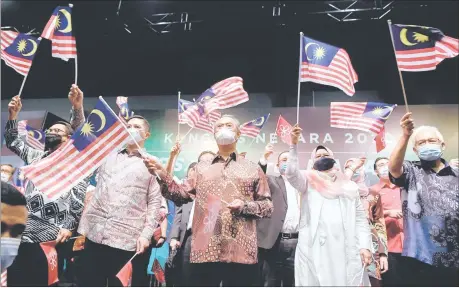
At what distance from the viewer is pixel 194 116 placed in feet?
18.4

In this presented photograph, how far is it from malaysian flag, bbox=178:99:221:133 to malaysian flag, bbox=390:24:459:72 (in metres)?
2.32

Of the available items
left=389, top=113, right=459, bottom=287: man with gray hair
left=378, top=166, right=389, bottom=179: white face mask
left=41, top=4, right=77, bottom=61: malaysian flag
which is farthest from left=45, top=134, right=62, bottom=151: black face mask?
left=378, top=166, right=389, bottom=179: white face mask

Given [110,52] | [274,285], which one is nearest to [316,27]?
[110,52]

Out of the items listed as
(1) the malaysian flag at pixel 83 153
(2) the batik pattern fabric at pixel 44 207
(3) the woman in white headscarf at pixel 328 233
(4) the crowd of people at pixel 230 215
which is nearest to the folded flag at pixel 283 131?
(4) the crowd of people at pixel 230 215

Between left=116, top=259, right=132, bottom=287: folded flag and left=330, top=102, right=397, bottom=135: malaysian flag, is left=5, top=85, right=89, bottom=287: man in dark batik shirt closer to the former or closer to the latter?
left=116, top=259, right=132, bottom=287: folded flag

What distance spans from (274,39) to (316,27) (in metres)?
0.71

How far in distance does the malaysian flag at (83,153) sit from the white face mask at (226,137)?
63 cm

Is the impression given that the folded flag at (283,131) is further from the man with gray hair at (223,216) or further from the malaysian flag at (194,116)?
the man with gray hair at (223,216)

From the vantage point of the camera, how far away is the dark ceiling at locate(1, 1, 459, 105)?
7188mm

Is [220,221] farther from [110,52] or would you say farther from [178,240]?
[110,52]

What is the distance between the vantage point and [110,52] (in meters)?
8.22

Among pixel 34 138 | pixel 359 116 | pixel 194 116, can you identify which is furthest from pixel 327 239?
pixel 34 138

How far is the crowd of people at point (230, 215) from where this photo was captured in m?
3.01

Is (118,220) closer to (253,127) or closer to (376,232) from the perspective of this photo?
(376,232)
